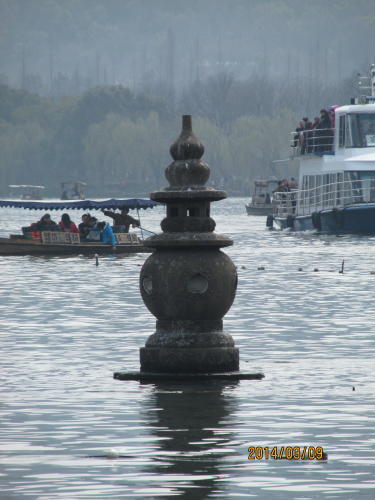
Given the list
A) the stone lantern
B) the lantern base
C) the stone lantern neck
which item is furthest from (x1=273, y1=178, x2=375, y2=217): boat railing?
the lantern base

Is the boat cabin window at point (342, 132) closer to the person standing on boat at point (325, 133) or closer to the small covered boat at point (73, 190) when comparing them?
the person standing on boat at point (325, 133)

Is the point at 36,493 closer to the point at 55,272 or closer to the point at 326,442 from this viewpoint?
the point at 326,442

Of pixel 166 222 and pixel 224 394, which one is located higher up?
pixel 166 222

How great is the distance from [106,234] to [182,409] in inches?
1405

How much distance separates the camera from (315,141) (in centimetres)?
6875

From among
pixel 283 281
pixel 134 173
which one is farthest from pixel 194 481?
pixel 134 173

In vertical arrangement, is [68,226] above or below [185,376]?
above

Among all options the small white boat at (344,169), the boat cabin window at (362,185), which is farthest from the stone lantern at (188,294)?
the boat cabin window at (362,185)

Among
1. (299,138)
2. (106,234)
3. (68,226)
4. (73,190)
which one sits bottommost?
(73,190)

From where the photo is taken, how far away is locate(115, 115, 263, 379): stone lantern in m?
16.6

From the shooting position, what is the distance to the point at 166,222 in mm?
17156

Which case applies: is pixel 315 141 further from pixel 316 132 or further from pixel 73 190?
pixel 73 190

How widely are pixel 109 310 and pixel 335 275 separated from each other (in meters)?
12.2

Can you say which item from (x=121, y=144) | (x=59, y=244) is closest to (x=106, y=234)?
(x=59, y=244)
